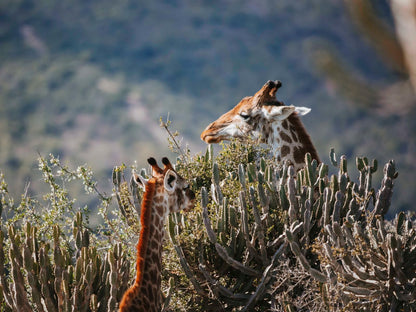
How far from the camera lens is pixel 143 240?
540 centimetres

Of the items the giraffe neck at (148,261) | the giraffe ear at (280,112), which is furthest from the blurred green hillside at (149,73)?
the giraffe neck at (148,261)

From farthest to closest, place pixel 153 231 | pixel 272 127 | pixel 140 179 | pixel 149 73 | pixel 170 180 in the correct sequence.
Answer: pixel 149 73, pixel 272 127, pixel 170 180, pixel 140 179, pixel 153 231

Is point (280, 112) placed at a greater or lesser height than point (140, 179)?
greater

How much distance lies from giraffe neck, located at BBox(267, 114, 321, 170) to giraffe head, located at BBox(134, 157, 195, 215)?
2168 millimetres

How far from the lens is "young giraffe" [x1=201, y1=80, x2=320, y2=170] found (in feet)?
28.1

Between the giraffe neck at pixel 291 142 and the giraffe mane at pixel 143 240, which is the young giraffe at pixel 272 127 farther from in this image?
the giraffe mane at pixel 143 240

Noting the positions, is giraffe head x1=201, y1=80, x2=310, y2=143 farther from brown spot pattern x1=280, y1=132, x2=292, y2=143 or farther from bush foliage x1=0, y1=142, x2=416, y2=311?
bush foliage x1=0, y1=142, x2=416, y2=311

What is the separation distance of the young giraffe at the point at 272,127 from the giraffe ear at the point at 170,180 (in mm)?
2325

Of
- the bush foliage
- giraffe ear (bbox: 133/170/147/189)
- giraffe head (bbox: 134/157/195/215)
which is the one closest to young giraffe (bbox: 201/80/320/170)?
the bush foliage

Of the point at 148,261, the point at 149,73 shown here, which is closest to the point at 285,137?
the point at 148,261

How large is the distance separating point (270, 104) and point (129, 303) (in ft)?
14.7

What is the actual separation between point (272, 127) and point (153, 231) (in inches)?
136

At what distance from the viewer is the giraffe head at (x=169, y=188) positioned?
6.12 meters

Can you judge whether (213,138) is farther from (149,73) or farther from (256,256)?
(149,73)
